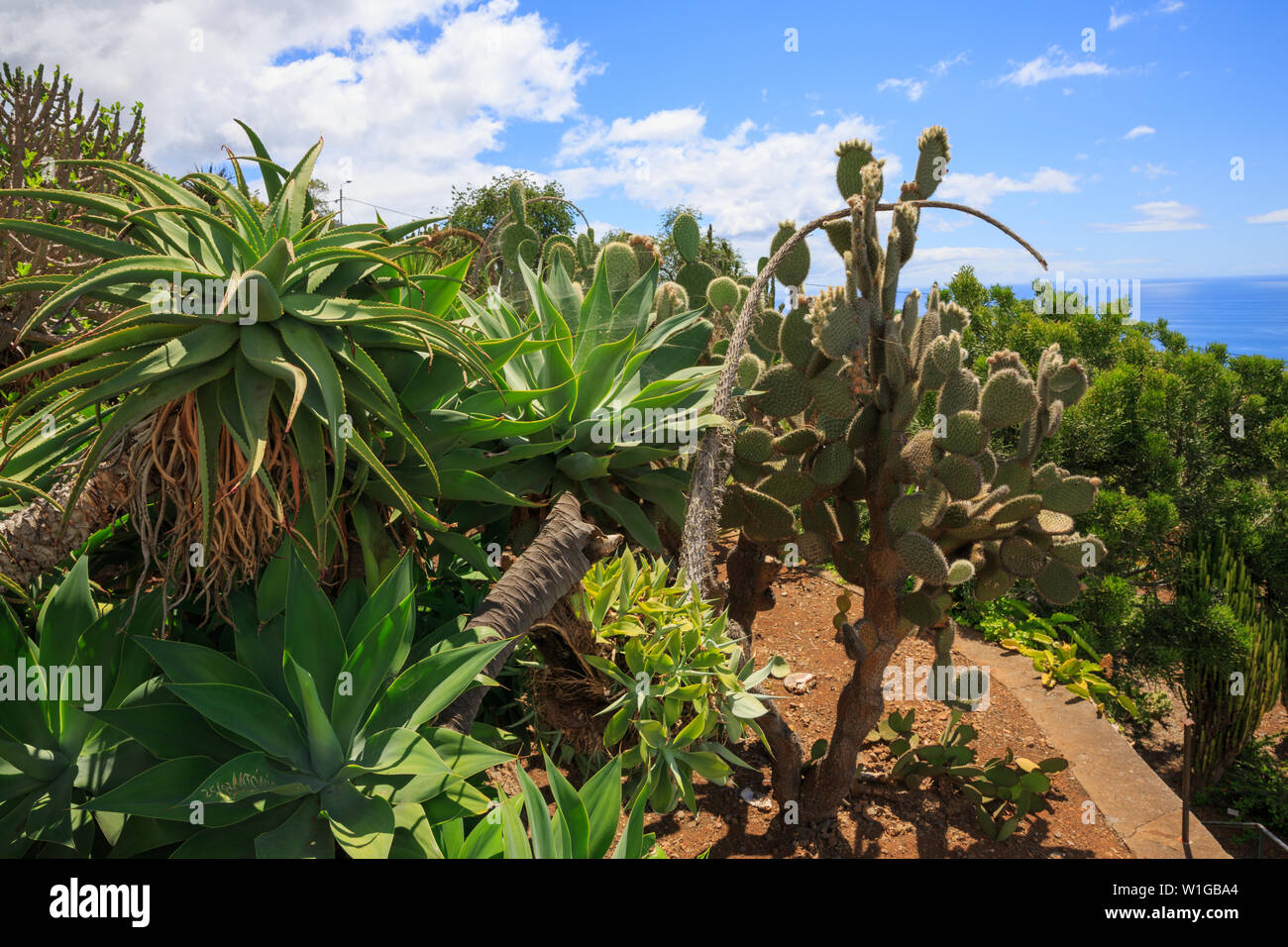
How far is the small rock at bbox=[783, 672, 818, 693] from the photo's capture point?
4.39 m

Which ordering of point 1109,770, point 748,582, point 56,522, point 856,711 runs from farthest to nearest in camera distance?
point 1109,770 < point 748,582 < point 856,711 < point 56,522

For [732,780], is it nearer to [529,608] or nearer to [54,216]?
[529,608]

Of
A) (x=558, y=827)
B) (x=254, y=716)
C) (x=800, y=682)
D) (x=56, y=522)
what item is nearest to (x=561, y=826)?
(x=558, y=827)

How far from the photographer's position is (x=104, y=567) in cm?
252

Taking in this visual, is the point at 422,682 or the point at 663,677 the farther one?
the point at 663,677

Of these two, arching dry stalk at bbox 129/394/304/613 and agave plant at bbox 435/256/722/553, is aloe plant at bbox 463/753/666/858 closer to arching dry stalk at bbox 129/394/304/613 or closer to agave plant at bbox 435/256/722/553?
arching dry stalk at bbox 129/394/304/613

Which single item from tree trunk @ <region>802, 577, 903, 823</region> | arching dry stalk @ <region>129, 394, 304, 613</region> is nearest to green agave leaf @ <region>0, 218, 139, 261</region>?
arching dry stalk @ <region>129, 394, 304, 613</region>

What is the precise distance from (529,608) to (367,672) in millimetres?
405

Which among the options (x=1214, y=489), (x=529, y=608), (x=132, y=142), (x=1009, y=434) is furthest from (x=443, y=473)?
(x=1214, y=489)

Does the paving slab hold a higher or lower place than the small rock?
lower

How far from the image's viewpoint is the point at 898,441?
3.00 m

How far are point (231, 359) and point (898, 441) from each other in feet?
7.63

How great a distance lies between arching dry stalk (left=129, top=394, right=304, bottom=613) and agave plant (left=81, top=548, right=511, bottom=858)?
0.49ft

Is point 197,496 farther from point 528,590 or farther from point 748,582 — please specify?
point 748,582
